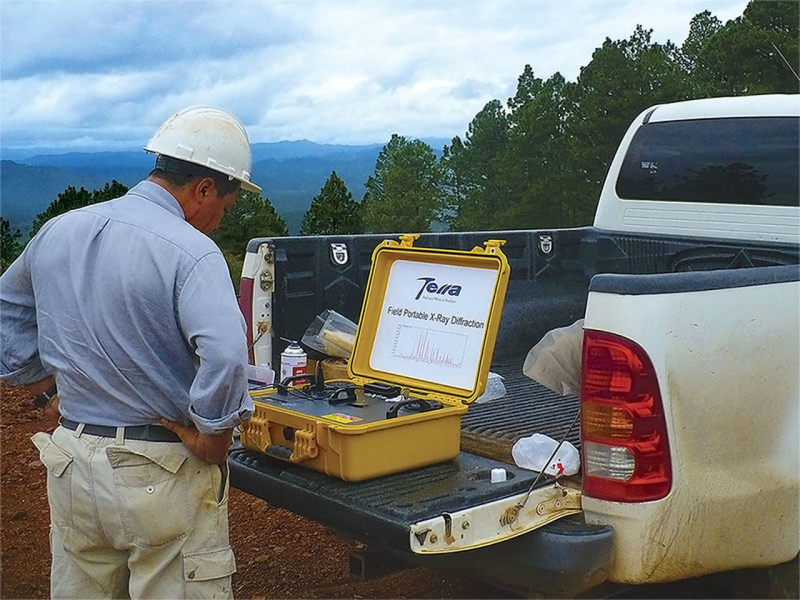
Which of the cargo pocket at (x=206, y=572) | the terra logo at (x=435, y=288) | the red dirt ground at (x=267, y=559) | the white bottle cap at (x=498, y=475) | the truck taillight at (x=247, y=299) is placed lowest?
the red dirt ground at (x=267, y=559)

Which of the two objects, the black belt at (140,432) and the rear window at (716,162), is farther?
the rear window at (716,162)

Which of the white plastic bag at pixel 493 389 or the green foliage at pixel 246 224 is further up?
the green foliage at pixel 246 224

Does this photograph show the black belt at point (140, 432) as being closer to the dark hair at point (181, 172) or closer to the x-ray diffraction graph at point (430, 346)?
the dark hair at point (181, 172)

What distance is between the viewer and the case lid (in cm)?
347

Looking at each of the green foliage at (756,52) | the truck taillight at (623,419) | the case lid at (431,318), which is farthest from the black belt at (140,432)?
the green foliage at (756,52)

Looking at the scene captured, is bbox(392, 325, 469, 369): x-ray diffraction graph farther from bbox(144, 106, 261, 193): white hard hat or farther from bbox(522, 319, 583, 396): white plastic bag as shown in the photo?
bbox(144, 106, 261, 193): white hard hat

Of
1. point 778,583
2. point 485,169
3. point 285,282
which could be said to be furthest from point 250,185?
point 485,169

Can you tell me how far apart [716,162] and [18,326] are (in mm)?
3359

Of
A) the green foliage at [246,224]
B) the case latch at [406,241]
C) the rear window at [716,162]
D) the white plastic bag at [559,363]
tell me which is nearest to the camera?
the white plastic bag at [559,363]

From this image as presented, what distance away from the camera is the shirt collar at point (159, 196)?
9.19 ft

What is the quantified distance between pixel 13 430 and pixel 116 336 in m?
4.98

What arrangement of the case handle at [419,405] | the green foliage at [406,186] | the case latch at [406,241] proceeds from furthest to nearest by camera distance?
the green foliage at [406,186], the case latch at [406,241], the case handle at [419,405]

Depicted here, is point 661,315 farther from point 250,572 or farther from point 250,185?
point 250,572

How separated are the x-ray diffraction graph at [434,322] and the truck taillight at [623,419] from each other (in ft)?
2.19
